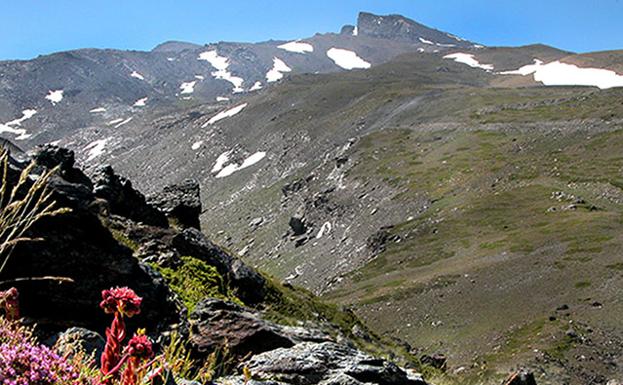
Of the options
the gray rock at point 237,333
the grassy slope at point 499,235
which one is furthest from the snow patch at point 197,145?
the gray rock at point 237,333

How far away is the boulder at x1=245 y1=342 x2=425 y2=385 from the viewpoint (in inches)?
265


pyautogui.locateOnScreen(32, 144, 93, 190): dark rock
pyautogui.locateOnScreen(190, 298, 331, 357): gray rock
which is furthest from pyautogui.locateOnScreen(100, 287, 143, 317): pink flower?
pyautogui.locateOnScreen(32, 144, 93, 190): dark rock

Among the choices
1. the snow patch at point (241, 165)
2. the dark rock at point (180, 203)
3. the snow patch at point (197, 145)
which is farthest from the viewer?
the snow patch at point (197, 145)

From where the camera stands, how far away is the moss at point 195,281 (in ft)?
42.5

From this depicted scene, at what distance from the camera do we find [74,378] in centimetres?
324

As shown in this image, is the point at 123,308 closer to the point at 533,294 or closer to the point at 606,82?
the point at 533,294

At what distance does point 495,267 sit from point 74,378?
46.3m

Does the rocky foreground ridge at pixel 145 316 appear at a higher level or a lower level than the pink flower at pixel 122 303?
lower

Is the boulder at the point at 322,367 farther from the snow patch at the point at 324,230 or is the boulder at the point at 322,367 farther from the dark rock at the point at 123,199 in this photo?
the snow patch at the point at 324,230

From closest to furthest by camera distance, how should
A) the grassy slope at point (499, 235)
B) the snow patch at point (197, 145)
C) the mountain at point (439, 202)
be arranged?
1. the mountain at point (439, 202)
2. the grassy slope at point (499, 235)
3. the snow patch at point (197, 145)

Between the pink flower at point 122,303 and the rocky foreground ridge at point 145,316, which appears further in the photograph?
the rocky foreground ridge at point 145,316

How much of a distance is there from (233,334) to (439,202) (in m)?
65.2

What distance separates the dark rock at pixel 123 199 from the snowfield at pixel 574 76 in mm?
151516

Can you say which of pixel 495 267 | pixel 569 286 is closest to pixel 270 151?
pixel 495 267
